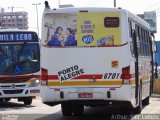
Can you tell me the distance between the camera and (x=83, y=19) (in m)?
14.2

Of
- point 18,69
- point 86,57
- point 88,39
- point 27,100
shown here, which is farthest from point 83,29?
point 27,100

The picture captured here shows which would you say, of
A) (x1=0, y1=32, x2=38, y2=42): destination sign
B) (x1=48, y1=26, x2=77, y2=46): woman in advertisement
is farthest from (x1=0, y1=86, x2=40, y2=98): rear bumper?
(x1=48, y1=26, x2=77, y2=46): woman in advertisement

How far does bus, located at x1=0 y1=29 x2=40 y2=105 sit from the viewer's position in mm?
21391

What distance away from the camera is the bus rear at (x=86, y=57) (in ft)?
45.8

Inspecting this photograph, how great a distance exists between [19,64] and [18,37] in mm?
1158

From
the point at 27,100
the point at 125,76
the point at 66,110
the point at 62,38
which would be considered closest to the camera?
the point at 125,76

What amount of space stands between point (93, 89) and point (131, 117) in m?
2.39

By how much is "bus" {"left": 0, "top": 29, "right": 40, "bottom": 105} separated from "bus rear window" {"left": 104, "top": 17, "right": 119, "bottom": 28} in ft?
25.5

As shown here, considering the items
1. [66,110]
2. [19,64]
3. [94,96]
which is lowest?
[66,110]

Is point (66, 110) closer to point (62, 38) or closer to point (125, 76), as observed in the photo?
point (62, 38)

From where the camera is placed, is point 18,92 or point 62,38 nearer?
point 62,38

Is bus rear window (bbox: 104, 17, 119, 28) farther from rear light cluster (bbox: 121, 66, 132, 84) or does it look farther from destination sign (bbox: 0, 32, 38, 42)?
destination sign (bbox: 0, 32, 38, 42)

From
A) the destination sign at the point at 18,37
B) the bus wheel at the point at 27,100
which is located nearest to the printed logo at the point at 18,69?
the destination sign at the point at 18,37

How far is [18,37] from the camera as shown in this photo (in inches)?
860
